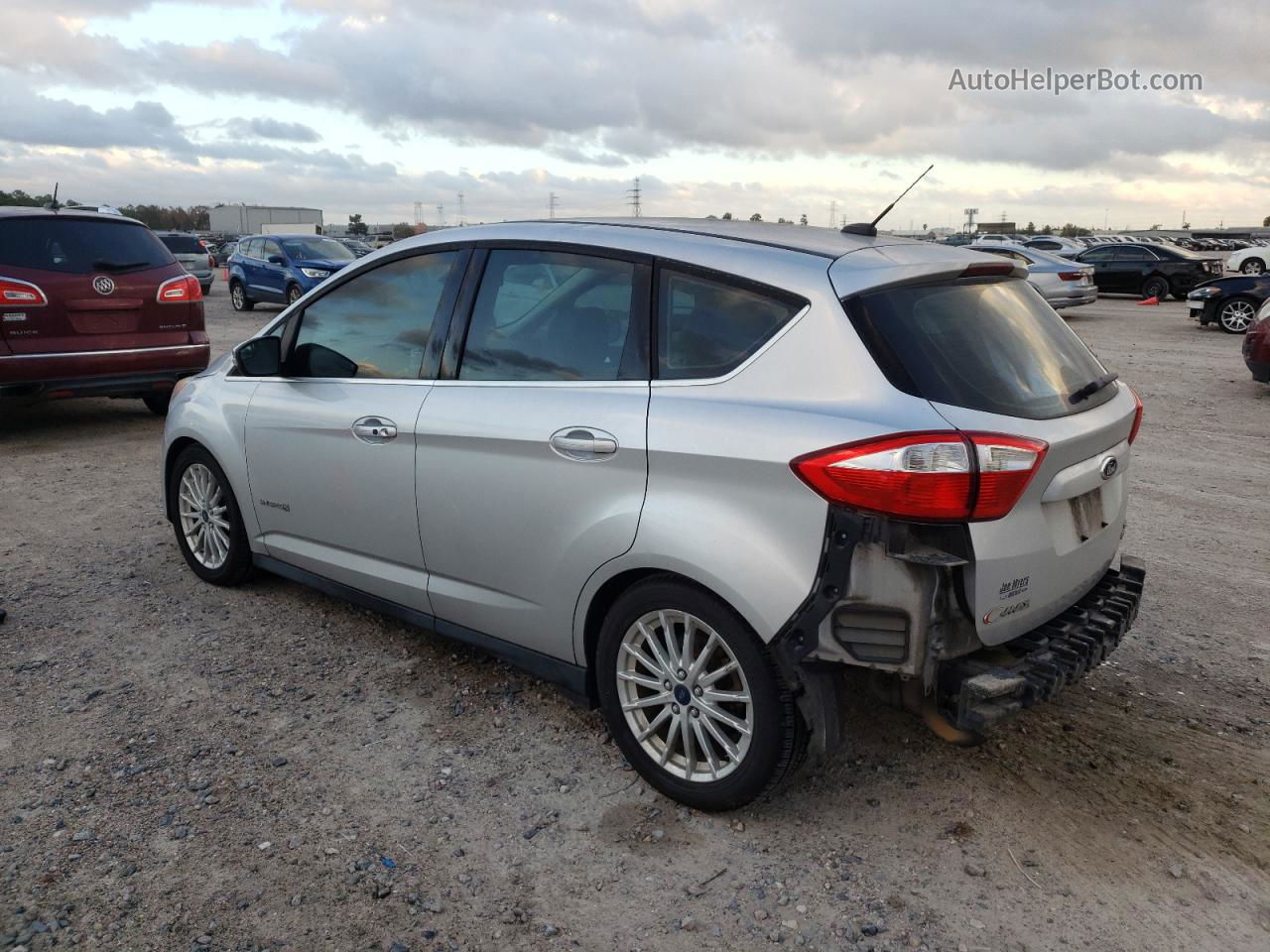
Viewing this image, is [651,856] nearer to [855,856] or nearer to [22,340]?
[855,856]

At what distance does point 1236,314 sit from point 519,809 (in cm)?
1791

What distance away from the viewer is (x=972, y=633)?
9.06 feet

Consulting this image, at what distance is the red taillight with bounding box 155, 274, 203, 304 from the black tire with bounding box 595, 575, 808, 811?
6.54 metres

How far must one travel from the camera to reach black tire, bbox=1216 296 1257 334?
1703 cm

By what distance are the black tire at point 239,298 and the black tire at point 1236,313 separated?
1903cm

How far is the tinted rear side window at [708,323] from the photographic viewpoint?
297 cm

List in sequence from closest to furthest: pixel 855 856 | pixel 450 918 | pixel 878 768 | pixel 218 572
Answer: pixel 450 918 < pixel 855 856 < pixel 878 768 < pixel 218 572

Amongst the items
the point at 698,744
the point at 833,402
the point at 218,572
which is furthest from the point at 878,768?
the point at 218,572

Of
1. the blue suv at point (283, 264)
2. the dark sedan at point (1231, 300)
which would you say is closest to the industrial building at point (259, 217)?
the blue suv at point (283, 264)

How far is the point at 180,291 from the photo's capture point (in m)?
8.59

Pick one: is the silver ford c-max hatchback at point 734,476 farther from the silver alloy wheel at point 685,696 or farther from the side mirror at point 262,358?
the side mirror at point 262,358

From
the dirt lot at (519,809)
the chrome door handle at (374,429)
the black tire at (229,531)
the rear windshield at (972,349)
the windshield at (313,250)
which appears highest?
the rear windshield at (972,349)

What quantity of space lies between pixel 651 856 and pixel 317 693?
1.66 meters

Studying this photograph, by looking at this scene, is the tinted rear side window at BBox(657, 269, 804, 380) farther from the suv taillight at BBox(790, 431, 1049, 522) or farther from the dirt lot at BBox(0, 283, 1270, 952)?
the dirt lot at BBox(0, 283, 1270, 952)
